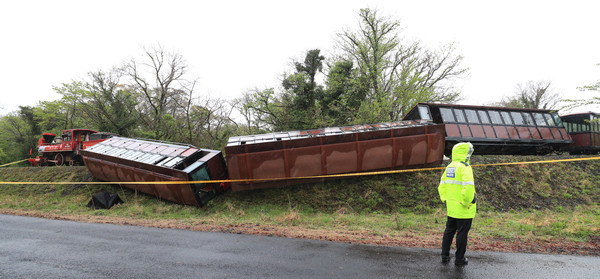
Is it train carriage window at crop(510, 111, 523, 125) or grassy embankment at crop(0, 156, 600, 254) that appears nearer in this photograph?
grassy embankment at crop(0, 156, 600, 254)

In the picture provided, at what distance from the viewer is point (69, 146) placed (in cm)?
1794

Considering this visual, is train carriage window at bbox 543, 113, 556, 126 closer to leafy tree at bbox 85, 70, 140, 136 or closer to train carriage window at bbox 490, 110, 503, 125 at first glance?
train carriage window at bbox 490, 110, 503, 125

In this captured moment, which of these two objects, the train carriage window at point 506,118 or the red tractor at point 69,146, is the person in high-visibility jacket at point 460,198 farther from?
the red tractor at point 69,146

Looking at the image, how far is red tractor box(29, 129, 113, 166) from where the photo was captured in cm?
1795

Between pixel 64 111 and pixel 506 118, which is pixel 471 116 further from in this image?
pixel 64 111

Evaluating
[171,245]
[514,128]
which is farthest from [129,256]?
[514,128]

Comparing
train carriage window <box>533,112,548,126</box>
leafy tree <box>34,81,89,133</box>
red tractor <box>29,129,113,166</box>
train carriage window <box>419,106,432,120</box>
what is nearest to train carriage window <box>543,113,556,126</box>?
train carriage window <box>533,112,548,126</box>

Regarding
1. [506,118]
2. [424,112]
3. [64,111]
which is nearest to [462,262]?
[424,112]

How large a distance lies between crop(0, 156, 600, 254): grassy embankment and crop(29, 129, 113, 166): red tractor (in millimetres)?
5048

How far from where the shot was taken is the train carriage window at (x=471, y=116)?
1402 cm

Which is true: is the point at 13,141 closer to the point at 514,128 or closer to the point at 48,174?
the point at 48,174

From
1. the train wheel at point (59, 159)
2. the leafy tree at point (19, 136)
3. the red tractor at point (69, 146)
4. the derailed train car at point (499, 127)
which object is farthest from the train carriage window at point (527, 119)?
the leafy tree at point (19, 136)

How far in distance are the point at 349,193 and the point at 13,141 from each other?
36304 mm

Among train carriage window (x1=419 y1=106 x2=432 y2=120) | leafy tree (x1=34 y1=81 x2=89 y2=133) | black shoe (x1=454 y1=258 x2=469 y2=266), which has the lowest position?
black shoe (x1=454 y1=258 x2=469 y2=266)
